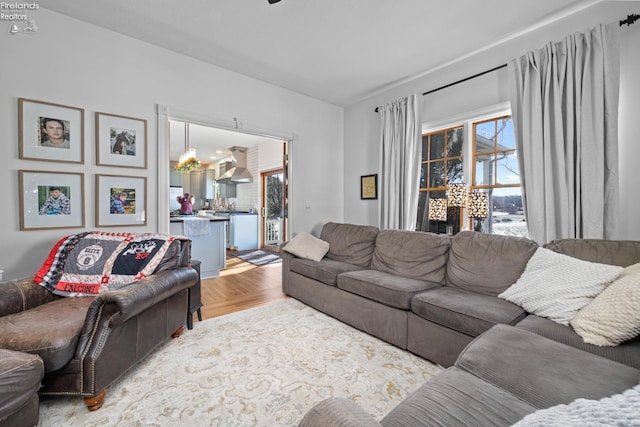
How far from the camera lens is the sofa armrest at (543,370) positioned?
3.13ft

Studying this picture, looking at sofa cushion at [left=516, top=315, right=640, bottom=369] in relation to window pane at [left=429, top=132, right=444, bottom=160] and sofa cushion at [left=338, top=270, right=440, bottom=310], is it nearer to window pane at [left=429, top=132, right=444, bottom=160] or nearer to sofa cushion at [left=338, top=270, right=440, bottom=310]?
sofa cushion at [left=338, top=270, right=440, bottom=310]

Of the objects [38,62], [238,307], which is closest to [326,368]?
[238,307]

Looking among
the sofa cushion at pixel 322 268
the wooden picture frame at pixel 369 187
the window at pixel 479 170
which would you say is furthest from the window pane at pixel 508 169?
the sofa cushion at pixel 322 268

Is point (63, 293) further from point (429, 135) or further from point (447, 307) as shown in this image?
point (429, 135)

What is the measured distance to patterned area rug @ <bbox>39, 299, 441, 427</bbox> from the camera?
4.90 feet

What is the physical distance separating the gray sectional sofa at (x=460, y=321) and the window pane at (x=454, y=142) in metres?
1.35

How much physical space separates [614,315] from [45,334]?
9.49 feet

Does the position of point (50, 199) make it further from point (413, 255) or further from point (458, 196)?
point (458, 196)

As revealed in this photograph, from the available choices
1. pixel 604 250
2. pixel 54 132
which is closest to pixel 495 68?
pixel 604 250

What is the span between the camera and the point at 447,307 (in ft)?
6.19

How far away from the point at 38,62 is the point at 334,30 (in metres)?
2.68

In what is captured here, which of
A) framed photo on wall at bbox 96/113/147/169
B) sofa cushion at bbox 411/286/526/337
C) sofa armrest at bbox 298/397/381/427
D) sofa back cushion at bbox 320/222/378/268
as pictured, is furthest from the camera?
sofa back cushion at bbox 320/222/378/268

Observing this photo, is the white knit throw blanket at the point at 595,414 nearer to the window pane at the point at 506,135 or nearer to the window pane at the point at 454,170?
the window pane at the point at 506,135

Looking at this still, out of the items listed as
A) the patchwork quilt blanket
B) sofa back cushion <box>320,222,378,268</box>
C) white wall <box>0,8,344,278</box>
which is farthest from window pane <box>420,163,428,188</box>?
the patchwork quilt blanket
